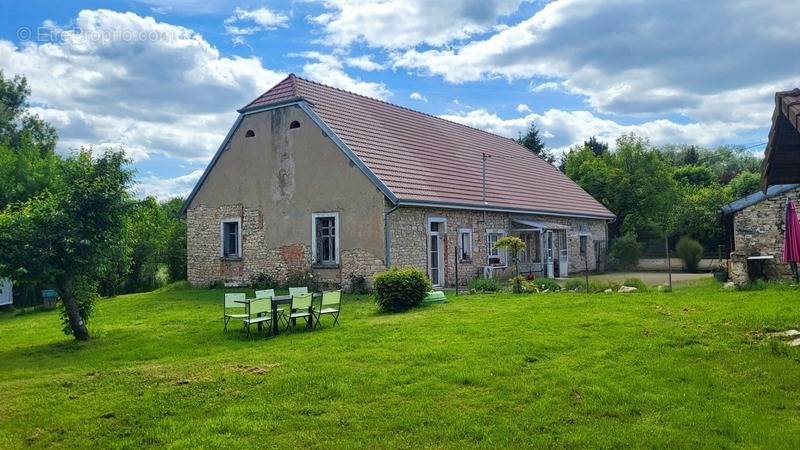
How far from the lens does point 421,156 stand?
927 inches

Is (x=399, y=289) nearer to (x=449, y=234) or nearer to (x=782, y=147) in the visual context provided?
(x=449, y=234)

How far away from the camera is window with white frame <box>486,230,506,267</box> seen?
23578 millimetres

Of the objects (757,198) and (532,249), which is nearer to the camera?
(757,198)

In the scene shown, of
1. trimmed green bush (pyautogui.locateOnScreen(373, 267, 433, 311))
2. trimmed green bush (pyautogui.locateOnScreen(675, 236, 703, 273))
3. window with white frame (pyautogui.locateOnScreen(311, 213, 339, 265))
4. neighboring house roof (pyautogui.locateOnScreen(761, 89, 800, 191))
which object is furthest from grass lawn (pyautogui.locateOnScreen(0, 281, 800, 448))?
trimmed green bush (pyautogui.locateOnScreen(675, 236, 703, 273))

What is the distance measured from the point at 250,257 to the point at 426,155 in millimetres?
7511

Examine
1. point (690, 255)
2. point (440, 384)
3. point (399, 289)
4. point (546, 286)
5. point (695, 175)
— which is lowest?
point (440, 384)

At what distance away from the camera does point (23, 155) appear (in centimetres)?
2652

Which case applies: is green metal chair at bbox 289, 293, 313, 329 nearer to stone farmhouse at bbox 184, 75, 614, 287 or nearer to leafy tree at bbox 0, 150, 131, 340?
leafy tree at bbox 0, 150, 131, 340

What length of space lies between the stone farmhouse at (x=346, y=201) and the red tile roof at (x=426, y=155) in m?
0.07

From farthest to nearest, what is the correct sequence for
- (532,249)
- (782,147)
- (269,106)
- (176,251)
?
(176,251) < (532,249) < (269,106) < (782,147)

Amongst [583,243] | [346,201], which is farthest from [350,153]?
[583,243]

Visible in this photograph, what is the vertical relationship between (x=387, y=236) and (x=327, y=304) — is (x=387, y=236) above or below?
above

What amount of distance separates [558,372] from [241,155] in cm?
1768

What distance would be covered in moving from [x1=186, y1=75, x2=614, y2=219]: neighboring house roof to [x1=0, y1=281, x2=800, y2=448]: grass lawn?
29.2 ft
